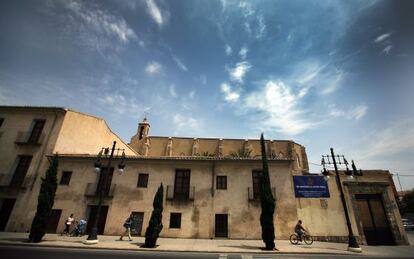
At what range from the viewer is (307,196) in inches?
644

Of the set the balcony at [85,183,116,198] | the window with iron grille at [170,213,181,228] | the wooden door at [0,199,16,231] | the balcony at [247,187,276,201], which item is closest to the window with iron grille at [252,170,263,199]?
the balcony at [247,187,276,201]

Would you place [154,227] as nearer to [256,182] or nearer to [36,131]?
[256,182]

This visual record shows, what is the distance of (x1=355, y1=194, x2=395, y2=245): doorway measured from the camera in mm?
15383

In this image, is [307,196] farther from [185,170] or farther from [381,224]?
[185,170]

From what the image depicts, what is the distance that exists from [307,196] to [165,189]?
11227 mm

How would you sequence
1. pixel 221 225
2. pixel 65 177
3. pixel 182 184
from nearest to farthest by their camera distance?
pixel 221 225
pixel 182 184
pixel 65 177

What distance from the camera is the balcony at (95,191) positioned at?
16453mm

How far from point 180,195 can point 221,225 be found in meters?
3.87

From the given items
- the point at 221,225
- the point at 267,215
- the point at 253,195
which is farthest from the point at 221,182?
the point at 267,215

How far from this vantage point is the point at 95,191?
16672mm

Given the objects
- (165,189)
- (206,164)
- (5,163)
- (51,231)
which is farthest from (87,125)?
(206,164)

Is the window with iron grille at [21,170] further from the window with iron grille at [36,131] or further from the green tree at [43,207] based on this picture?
the green tree at [43,207]

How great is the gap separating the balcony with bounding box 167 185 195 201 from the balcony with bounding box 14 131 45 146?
39.9 ft

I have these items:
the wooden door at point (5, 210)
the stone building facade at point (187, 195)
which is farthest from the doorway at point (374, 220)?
the wooden door at point (5, 210)
